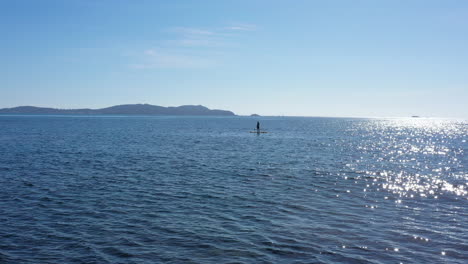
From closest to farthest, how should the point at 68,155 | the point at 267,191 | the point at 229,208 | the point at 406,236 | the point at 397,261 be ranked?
1. the point at 397,261
2. the point at 406,236
3. the point at 229,208
4. the point at 267,191
5. the point at 68,155

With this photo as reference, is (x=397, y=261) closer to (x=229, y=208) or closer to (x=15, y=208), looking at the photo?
(x=229, y=208)

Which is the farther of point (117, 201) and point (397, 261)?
point (117, 201)

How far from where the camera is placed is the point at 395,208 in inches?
882

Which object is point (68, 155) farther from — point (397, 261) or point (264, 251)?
point (397, 261)

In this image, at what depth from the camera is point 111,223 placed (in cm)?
1864

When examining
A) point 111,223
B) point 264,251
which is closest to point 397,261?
point 264,251

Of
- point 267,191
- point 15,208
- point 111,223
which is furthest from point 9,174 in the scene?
→ point 267,191

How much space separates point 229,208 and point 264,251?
687cm

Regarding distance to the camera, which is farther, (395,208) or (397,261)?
(395,208)

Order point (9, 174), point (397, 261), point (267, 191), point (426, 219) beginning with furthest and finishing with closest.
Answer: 1. point (9, 174)
2. point (267, 191)
3. point (426, 219)
4. point (397, 261)

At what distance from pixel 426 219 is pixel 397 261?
294 inches

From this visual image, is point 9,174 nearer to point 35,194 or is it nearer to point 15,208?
point 35,194

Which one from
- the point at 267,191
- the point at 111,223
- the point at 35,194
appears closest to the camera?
the point at 111,223

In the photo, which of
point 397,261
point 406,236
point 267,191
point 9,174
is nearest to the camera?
point 397,261
